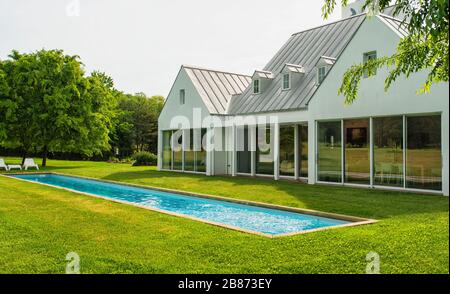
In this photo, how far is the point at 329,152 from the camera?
56.4ft

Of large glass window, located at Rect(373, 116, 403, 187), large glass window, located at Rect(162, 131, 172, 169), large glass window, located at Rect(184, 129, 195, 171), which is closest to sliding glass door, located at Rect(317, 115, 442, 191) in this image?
large glass window, located at Rect(373, 116, 403, 187)

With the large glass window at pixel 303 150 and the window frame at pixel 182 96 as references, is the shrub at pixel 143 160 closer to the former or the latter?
the window frame at pixel 182 96

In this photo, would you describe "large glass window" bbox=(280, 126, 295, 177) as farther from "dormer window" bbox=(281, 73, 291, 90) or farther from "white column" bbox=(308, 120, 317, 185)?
"white column" bbox=(308, 120, 317, 185)

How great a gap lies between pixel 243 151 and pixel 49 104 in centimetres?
1615

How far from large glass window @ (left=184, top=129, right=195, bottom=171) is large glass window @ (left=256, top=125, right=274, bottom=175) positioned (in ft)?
15.8

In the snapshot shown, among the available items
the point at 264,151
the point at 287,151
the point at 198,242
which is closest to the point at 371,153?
the point at 287,151

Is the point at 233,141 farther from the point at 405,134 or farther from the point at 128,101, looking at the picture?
the point at 128,101

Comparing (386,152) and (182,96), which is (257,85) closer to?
(182,96)

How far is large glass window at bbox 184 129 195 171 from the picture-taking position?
25453 millimetres

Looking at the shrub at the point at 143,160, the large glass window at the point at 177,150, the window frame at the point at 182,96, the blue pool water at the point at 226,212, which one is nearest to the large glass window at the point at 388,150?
the blue pool water at the point at 226,212

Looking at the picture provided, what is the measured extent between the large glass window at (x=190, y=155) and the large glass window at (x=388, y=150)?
1244cm

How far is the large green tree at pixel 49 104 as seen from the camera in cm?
3005

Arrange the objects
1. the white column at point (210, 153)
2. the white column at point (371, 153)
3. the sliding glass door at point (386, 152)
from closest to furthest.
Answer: the sliding glass door at point (386, 152) → the white column at point (371, 153) → the white column at point (210, 153)

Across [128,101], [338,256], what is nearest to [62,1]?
[338,256]
